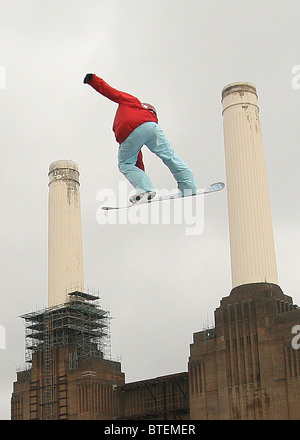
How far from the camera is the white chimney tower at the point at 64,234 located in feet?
238

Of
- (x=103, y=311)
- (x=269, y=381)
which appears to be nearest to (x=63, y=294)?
(x=103, y=311)

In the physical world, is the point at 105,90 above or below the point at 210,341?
below

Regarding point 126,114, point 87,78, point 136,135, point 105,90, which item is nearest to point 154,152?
point 136,135

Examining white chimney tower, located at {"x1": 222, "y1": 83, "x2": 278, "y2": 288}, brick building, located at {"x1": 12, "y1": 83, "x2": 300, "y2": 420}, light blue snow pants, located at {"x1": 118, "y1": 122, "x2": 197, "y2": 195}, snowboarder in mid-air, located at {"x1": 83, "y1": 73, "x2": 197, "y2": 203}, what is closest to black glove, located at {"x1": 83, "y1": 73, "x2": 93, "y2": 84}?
snowboarder in mid-air, located at {"x1": 83, "y1": 73, "x2": 197, "y2": 203}

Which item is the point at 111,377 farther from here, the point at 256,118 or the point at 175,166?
the point at 175,166

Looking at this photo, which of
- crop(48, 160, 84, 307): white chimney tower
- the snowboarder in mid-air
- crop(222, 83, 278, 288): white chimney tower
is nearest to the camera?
the snowboarder in mid-air

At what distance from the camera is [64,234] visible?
241 feet

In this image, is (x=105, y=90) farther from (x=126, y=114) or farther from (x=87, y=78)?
(x=126, y=114)

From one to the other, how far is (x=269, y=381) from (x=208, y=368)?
4.89 metres

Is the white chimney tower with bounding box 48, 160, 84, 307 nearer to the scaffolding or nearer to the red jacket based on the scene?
the scaffolding

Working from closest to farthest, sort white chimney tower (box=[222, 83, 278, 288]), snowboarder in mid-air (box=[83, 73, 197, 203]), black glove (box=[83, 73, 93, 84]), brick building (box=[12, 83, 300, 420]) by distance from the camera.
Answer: black glove (box=[83, 73, 93, 84])
snowboarder in mid-air (box=[83, 73, 197, 203])
brick building (box=[12, 83, 300, 420])
white chimney tower (box=[222, 83, 278, 288])

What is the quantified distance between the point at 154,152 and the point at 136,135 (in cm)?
53

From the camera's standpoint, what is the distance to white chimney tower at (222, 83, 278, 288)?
60.9 meters

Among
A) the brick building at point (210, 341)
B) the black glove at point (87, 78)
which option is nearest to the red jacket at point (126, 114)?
the black glove at point (87, 78)
